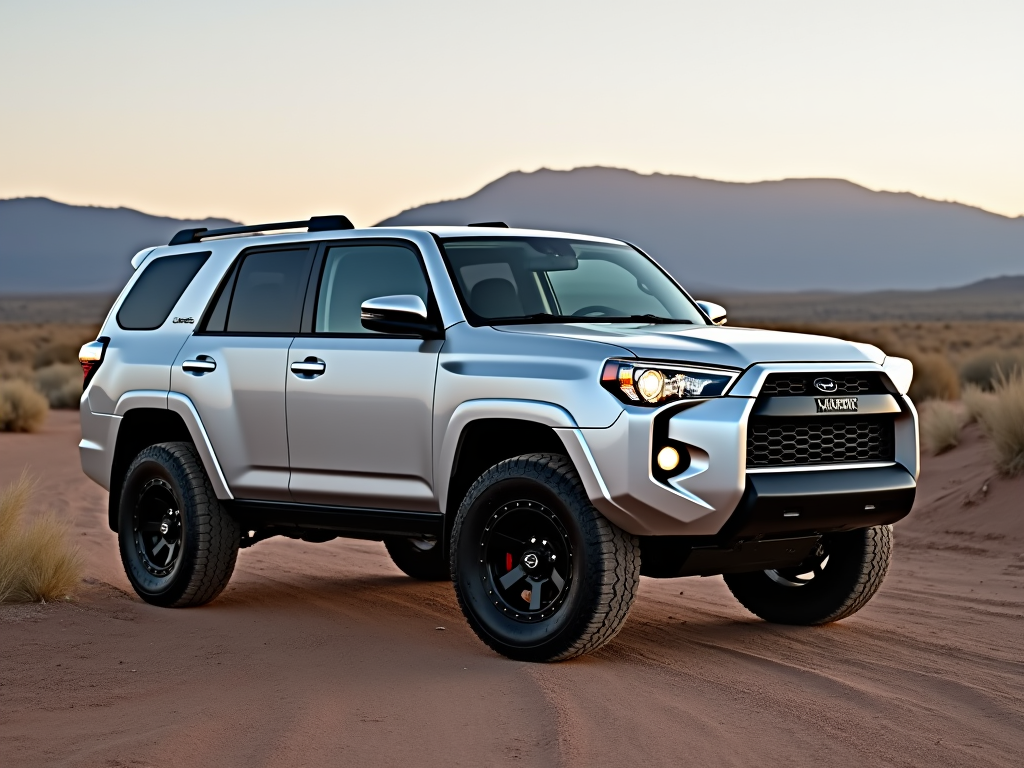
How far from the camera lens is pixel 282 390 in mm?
8180

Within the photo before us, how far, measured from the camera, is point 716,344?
22.3ft

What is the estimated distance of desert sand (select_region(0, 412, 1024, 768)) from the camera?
548 cm

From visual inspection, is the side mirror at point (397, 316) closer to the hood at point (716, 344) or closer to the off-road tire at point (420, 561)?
the hood at point (716, 344)

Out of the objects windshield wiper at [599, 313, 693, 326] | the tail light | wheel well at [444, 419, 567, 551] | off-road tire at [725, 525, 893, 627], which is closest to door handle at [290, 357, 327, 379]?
wheel well at [444, 419, 567, 551]

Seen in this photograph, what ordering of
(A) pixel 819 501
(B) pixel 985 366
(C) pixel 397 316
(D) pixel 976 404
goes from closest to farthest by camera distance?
1. (A) pixel 819 501
2. (C) pixel 397 316
3. (D) pixel 976 404
4. (B) pixel 985 366

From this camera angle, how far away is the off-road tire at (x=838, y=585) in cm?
790

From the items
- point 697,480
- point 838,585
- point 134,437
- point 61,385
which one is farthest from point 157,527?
point 61,385

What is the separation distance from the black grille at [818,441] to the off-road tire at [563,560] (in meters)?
0.77

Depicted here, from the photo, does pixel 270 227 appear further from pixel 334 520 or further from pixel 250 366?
pixel 334 520

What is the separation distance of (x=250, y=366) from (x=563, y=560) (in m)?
2.57

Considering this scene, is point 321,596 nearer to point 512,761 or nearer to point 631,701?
point 631,701

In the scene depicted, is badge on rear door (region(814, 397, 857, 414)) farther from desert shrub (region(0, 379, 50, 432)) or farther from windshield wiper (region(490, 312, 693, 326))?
desert shrub (region(0, 379, 50, 432))

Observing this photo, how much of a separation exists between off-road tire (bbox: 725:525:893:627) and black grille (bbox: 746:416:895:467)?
858mm

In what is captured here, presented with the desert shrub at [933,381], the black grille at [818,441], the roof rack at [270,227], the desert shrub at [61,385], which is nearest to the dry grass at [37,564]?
the roof rack at [270,227]
